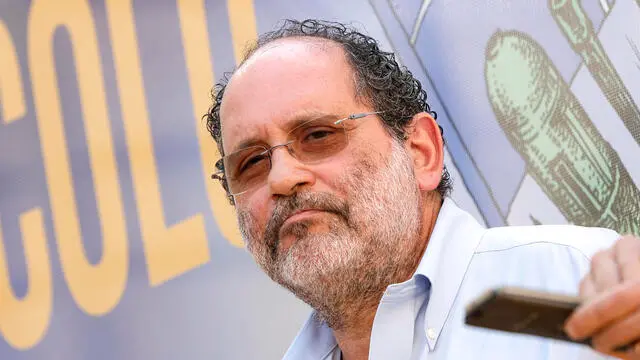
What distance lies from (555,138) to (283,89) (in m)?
0.76

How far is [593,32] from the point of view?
83.2 inches

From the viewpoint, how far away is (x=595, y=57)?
2.11 metres

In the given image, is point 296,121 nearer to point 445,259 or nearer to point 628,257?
point 445,259

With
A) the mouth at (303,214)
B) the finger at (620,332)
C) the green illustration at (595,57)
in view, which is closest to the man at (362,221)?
the mouth at (303,214)

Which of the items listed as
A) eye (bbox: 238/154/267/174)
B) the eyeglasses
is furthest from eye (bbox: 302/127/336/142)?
eye (bbox: 238/154/267/174)

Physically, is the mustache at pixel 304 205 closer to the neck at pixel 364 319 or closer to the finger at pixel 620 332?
the neck at pixel 364 319

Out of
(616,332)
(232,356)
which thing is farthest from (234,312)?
(616,332)

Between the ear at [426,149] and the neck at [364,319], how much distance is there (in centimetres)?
6

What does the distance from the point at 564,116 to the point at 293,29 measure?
0.76 metres

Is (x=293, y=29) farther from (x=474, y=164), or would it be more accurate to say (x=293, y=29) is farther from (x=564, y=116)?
(x=564, y=116)

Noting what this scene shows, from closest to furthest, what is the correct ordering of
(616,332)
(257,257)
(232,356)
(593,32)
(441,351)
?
(616,332)
(441,351)
(257,257)
(593,32)
(232,356)

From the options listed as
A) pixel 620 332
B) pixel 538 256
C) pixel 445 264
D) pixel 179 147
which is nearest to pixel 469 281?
pixel 445 264

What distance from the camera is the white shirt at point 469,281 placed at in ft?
4.92

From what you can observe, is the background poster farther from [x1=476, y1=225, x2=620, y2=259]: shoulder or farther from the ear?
[x1=476, y1=225, x2=620, y2=259]: shoulder
